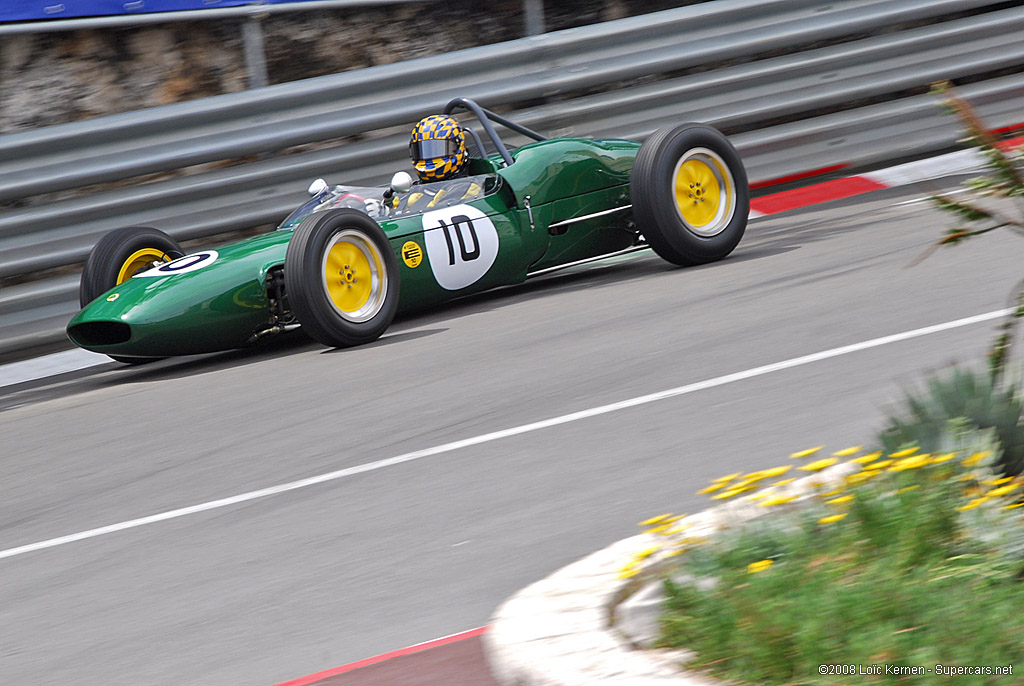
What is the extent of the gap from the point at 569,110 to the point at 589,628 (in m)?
8.44

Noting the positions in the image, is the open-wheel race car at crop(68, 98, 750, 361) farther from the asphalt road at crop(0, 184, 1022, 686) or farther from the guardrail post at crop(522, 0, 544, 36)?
the guardrail post at crop(522, 0, 544, 36)

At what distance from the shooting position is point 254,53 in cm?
1042

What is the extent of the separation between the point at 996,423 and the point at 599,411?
2.16m

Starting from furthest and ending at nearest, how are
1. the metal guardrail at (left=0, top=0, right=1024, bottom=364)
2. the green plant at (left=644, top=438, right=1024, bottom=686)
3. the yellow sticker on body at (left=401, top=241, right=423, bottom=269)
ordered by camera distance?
1. the metal guardrail at (left=0, top=0, right=1024, bottom=364)
2. the yellow sticker on body at (left=401, top=241, right=423, bottom=269)
3. the green plant at (left=644, top=438, right=1024, bottom=686)

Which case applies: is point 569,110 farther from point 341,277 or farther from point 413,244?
point 341,277

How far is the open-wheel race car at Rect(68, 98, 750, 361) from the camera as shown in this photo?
7.20m

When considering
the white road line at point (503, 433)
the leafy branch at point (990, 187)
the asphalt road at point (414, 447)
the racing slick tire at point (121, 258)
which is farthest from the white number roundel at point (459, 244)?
the leafy branch at point (990, 187)

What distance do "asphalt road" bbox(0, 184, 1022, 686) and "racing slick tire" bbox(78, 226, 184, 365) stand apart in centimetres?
59

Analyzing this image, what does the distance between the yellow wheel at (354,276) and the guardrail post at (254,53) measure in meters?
3.47

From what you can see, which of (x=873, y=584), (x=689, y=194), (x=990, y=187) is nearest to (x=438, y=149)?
(x=689, y=194)

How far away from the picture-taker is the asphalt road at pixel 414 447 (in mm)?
3664

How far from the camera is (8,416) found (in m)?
7.36

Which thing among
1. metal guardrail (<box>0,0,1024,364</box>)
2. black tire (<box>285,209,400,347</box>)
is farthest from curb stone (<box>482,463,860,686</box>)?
metal guardrail (<box>0,0,1024,364</box>)

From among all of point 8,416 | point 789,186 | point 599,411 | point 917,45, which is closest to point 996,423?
point 599,411
